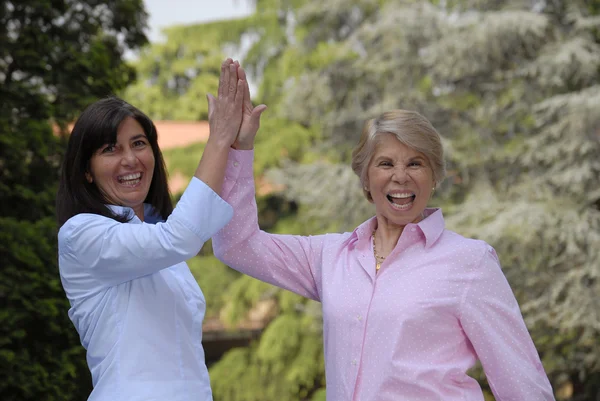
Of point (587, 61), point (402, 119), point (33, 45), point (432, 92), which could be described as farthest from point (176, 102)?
point (402, 119)

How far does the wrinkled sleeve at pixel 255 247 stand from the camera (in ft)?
7.65

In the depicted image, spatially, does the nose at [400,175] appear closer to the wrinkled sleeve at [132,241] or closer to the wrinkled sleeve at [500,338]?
the wrinkled sleeve at [500,338]

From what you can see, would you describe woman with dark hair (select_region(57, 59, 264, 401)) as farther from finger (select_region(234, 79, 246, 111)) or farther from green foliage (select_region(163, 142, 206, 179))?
green foliage (select_region(163, 142, 206, 179))

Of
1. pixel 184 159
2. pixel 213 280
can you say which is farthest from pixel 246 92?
pixel 184 159

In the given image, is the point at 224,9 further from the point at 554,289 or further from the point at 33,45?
the point at 33,45

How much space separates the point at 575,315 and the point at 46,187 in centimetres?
746

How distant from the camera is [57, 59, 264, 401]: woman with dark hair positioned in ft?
6.52

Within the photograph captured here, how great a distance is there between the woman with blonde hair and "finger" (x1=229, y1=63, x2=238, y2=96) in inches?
5.5

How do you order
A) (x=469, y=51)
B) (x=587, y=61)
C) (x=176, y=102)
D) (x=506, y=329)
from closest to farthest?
(x=506, y=329), (x=587, y=61), (x=469, y=51), (x=176, y=102)

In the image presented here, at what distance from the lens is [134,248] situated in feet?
6.44

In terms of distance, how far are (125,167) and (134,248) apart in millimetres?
299

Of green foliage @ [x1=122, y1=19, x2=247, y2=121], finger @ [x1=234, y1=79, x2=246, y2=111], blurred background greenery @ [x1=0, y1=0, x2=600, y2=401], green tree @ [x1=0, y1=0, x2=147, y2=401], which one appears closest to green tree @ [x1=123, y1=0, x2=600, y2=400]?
blurred background greenery @ [x1=0, y1=0, x2=600, y2=401]

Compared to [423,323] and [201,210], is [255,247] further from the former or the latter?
[423,323]

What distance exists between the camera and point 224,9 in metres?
23.5
